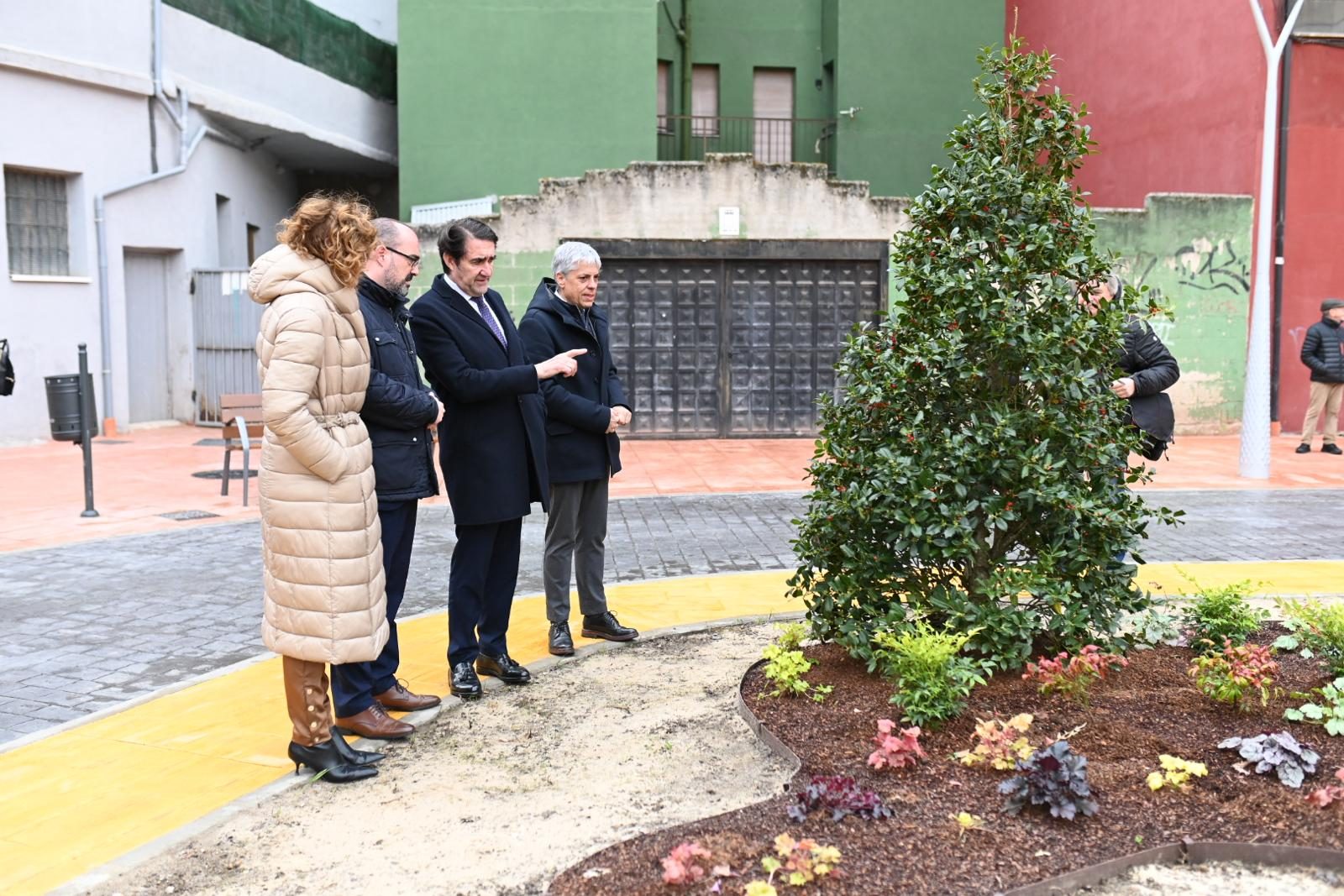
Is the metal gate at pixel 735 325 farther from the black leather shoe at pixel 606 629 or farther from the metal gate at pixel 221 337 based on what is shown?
the black leather shoe at pixel 606 629

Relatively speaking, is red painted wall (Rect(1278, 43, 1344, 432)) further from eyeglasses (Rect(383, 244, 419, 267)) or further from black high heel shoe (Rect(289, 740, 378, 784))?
black high heel shoe (Rect(289, 740, 378, 784))

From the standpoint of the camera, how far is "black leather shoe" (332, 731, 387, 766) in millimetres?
4371

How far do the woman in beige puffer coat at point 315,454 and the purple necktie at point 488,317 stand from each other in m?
0.99

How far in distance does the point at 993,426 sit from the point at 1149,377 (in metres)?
2.14

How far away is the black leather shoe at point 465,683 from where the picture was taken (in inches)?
207

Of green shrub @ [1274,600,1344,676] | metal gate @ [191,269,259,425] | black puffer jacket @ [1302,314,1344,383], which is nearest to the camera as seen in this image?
green shrub @ [1274,600,1344,676]

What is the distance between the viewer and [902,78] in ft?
70.7

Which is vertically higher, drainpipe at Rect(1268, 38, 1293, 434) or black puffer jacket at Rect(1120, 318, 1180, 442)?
drainpipe at Rect(1268, 38, 1293, 434)

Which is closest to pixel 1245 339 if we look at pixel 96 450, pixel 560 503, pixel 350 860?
pixel 560 503

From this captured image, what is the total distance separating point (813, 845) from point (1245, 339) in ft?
50.0

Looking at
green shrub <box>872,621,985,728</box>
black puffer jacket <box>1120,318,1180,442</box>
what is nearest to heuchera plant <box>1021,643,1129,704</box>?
green shrub <box>872,621,985,728</box>

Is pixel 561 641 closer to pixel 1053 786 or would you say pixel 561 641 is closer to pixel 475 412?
pixel 475 412

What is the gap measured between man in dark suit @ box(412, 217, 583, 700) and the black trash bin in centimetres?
600

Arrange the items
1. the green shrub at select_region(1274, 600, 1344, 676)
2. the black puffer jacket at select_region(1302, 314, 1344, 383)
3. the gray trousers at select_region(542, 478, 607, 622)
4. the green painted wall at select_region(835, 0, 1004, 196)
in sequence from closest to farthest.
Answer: the green shrub at select_region(1274, 600, 1344, 676) < the gray trousers at select_region(542, 478, 607, 622) < the black puffer jacket at select_region(1302, 314, 1344, 383) < the green painted wall at select_region(835, 0, 1004, 196)
